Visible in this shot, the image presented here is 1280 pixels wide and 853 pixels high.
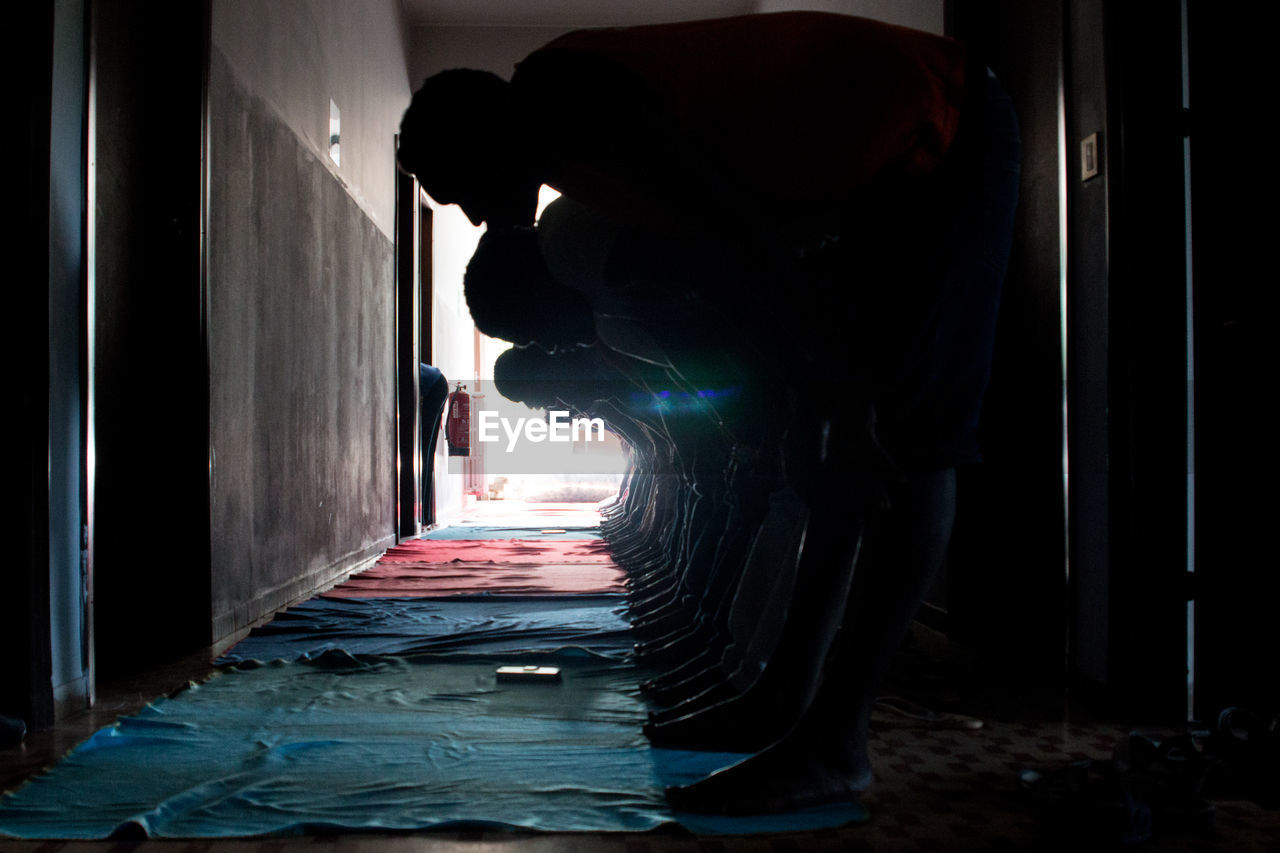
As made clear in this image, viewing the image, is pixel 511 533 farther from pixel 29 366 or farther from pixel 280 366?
pixel 29 366

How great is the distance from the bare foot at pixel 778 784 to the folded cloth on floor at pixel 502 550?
3.14m

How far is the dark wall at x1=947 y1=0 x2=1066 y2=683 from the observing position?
2.14 metres

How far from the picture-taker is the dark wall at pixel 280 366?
2717 millimetres

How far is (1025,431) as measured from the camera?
90.0 inches

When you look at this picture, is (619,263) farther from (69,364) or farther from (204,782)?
(69,364)

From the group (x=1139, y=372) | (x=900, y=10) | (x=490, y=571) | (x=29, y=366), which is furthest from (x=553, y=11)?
(x=1139, y=372)

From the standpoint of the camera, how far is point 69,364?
6.17ft

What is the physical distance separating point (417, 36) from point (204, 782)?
722 centimetres

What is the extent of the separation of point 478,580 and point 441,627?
1024 millimetres

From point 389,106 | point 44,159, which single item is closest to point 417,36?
point 389,106

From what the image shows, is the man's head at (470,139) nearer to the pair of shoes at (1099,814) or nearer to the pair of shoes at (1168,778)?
the pair of shoes at (1099,814)

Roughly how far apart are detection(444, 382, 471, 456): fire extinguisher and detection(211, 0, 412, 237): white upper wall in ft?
7.92

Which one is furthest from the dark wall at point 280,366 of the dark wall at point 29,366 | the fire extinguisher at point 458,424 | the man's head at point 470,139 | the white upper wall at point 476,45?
the white upper wall at point 476,45

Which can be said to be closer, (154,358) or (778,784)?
(778,784)
